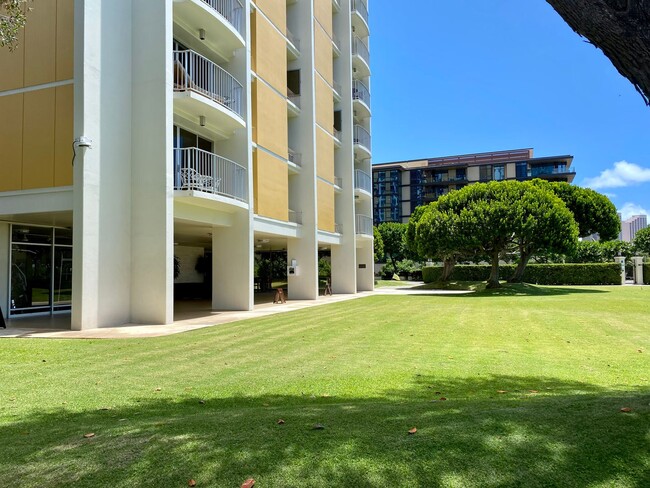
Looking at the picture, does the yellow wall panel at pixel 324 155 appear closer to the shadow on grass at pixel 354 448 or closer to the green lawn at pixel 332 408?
the green lawn at pixel 332 408

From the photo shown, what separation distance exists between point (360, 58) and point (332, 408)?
31517mm

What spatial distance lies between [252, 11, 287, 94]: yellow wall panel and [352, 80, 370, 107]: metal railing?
11169mm

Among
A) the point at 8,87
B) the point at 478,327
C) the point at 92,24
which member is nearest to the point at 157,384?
the point at 478,327

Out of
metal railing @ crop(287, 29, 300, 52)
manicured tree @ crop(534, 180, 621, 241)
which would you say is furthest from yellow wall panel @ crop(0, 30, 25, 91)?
manicured tree @ crop(534, 180, 621, 241)

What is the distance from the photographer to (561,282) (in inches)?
1686

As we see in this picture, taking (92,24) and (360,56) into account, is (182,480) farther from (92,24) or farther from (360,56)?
(360,56)

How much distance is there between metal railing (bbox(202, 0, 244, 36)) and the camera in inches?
680

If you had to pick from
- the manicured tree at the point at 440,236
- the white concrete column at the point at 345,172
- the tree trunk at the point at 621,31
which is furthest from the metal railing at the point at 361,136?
the tree trunk at the point at 621,31

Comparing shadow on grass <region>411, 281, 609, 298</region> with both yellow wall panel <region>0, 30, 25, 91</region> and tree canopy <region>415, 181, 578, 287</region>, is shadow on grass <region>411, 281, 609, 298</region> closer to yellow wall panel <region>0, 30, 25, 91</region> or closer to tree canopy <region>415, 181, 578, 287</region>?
tree canopy <region>415, 181, 578, 287</region>

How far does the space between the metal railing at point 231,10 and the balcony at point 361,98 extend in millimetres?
15104

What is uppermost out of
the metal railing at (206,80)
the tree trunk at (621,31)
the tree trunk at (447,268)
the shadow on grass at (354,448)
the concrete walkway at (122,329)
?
the metal railing at (206,80)

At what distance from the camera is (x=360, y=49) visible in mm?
33750

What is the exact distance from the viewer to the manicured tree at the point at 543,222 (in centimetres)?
2806

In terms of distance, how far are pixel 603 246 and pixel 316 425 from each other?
189 feet
